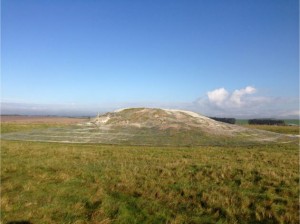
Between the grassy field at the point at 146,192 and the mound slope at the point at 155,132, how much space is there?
488 inches

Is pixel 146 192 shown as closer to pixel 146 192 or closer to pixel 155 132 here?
pixel 146 192

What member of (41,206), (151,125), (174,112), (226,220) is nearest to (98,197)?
(41,206)

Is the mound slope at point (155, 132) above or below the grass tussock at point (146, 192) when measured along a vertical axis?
above

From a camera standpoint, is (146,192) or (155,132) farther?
(155,132)

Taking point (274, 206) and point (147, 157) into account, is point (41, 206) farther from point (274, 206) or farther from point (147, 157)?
point (147, 157)

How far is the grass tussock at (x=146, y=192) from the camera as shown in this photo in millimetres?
10255

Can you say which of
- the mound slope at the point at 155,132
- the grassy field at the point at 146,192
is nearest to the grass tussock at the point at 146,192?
the grassy field at the point at 146,192

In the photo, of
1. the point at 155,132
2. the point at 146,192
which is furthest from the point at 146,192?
the point at 155,132

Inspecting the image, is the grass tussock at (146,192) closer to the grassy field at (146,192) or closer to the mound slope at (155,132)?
the grassy field at (146,192)

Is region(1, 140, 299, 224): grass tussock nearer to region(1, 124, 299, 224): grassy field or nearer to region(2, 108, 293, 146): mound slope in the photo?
region(1, 124, 299, 224): grassy field

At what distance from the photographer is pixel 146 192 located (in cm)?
1260

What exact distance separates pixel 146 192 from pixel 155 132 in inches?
835

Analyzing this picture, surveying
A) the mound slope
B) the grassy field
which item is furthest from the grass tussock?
the mound slope

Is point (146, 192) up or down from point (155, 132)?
down
